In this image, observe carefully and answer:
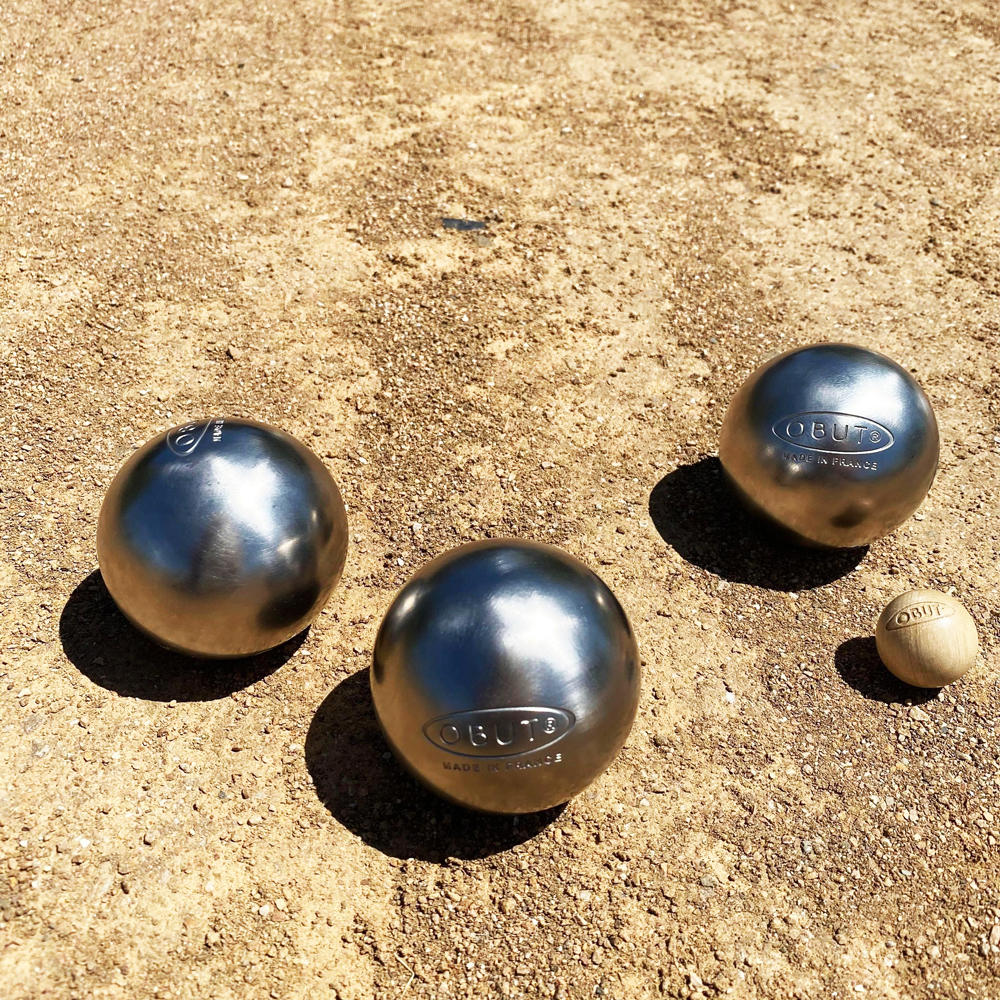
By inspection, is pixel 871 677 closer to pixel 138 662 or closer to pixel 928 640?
pixel 928 640

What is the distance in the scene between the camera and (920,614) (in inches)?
248

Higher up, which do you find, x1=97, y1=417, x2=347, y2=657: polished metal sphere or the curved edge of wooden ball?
x1=97, y1=417, x2=347, y2=657: polished metal sphere

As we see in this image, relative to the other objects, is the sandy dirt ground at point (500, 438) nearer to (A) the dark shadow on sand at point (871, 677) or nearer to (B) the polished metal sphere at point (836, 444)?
(A) the dark shadow on sand at point (871, 677)

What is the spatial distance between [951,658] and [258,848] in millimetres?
4571

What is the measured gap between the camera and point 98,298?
8.89 metres

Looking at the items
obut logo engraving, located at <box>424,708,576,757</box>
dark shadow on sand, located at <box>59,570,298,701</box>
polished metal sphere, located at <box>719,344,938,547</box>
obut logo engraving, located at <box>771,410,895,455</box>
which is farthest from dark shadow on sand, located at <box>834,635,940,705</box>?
dark shadow on sand, located at <box>59,570,298,701</box>

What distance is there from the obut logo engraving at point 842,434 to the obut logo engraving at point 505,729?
2.90 meters

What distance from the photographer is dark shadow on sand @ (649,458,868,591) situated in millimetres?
7273

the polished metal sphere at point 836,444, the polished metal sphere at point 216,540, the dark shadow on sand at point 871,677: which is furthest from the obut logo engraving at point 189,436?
the dark shadow on sand at point 871,677

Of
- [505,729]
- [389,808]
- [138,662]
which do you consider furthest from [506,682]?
[138,662]

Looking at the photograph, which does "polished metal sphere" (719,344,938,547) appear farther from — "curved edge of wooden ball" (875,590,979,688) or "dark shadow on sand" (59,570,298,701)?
"dark shadow on sand" (59,570,298,701)

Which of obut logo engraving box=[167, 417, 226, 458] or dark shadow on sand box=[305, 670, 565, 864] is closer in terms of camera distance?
dark shadow on sand box=[305, 670, 565, 864]

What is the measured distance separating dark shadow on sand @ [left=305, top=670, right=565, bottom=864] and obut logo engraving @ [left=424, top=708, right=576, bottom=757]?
939mm

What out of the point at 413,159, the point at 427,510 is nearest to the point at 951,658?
the point at 427,510
